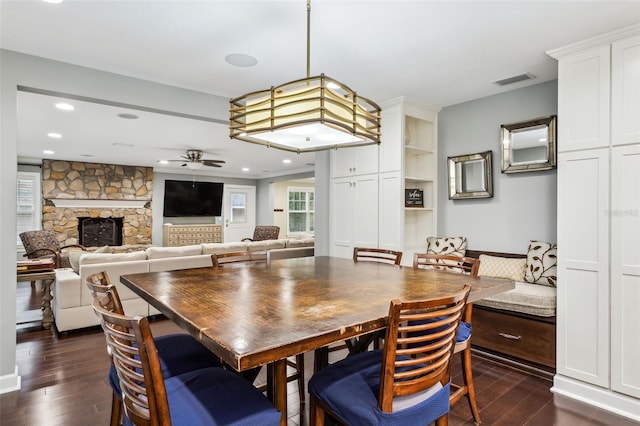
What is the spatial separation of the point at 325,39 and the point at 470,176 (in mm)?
2296

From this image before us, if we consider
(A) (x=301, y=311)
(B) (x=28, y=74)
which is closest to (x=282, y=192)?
(B) (x=28, y=74)

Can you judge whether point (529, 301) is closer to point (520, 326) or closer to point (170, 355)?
point (520, 326)

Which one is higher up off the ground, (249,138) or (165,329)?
(249,138)

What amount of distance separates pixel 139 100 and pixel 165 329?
93.7 inches

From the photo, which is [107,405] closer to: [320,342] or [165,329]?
[165,329]

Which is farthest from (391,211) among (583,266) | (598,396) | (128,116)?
(128,116)

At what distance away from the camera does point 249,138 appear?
2246mm

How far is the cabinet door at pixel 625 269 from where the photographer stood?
2.31 metres

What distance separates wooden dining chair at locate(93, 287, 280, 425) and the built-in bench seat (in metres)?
2.46

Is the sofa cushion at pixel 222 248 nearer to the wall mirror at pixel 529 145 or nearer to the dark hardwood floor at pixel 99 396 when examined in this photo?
the dark hardwood floor at pixel 99 396

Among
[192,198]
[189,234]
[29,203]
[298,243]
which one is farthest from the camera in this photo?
[192,198]

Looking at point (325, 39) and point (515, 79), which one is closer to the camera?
point (325, 39)

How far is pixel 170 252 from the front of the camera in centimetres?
426

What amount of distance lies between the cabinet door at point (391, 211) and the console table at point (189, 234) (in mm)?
6611
